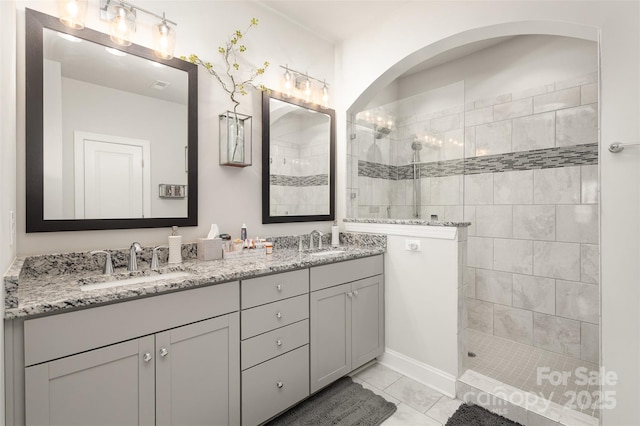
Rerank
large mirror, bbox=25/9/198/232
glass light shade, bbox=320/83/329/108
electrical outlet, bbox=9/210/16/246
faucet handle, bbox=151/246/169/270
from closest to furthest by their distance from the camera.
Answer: electrical outlet, bbox=9/210/16/246 → large mirror, bbox=25/9/198/232 → faucet handle, bbox=151/246/169/270 → glass light shade, bbox=320/83/329/108

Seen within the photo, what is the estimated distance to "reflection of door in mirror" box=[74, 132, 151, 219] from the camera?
1.59m

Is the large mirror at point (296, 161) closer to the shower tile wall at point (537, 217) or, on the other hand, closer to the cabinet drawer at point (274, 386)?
the cabinet drawer at point (274, 386)

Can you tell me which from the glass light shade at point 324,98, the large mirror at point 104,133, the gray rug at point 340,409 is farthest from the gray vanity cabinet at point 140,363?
the glass light shade at point 324,98

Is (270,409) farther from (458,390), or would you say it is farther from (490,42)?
(490,42)

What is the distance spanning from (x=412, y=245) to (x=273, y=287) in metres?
1.09

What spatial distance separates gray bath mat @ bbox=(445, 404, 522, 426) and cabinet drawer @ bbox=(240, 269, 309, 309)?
1141mm

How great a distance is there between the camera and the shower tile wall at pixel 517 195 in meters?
2.45

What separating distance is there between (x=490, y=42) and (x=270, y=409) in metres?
3.47

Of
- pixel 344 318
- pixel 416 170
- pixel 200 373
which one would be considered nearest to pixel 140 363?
pixel 200 373

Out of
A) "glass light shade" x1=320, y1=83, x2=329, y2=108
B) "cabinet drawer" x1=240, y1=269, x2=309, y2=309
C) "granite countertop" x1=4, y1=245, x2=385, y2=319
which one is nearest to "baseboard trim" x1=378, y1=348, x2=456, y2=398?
"granite countertop" x1=4, y1=245, x2=385, y2=319

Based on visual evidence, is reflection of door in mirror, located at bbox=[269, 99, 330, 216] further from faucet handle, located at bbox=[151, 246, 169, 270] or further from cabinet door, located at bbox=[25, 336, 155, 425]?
cabinet door, located at bbox=[25, 336, 155, 425]

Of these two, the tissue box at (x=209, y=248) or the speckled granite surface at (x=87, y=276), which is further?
the tissue box at (x=209, y=248)

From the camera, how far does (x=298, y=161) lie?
8.43 feet

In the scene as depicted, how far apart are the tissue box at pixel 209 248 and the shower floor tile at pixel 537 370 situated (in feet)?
6.08
